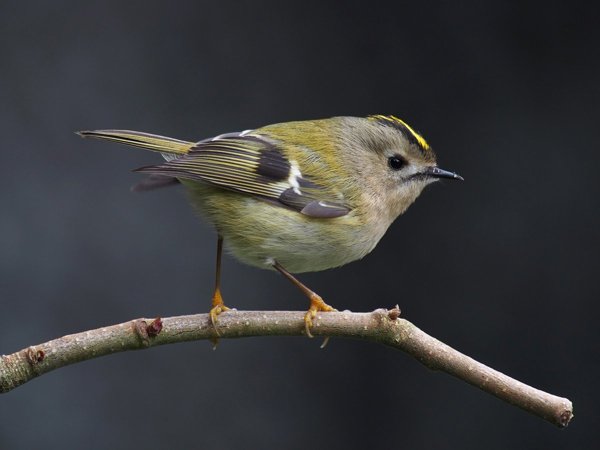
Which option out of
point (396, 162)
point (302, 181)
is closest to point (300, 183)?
point (302, 181)

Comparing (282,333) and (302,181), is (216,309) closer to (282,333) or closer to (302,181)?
(282,333)

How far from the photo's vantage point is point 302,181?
187 cm

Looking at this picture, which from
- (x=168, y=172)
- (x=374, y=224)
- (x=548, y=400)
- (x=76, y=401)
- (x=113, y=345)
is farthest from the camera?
(x=76, y=401)

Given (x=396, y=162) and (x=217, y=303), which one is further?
(x=396, y=162)

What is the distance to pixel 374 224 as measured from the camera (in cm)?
188

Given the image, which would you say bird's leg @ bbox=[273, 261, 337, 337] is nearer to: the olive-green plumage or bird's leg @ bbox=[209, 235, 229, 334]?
the olive-green plumage

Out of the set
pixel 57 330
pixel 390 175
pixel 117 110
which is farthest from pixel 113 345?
pixel 117 110

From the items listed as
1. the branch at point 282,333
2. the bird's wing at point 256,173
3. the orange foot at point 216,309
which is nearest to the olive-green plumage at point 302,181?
the bird's wing at point 256,173

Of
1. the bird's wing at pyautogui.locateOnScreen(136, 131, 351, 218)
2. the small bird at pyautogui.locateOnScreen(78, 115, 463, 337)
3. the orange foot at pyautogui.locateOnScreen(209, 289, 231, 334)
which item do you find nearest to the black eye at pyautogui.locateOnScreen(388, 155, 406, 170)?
the small bird at pyautogui.locateOnScreen(78, 115, 463, 337)

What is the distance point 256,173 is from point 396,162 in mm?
336

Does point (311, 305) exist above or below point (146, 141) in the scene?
below

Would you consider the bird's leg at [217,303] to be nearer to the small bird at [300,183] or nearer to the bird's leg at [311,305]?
the small bird at [300,183]

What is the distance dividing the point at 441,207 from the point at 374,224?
75 cm

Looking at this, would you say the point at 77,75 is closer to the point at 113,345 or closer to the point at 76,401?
the point at 76,401
